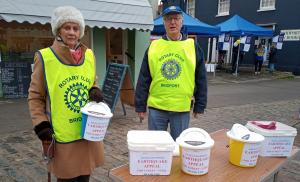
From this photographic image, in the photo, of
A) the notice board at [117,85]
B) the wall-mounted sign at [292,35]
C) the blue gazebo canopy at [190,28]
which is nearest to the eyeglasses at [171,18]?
the notice board at [117,85]

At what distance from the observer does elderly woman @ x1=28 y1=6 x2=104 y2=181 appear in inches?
80.0

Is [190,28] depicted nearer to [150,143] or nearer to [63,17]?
[63,17]

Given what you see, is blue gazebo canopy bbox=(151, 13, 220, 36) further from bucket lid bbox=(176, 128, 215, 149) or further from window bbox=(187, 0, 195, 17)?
window bbox=(187, 0, 195, 17)

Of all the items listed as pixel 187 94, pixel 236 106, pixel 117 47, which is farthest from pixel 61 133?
pixel 117 47

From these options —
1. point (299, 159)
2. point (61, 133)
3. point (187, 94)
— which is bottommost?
point (299, 159)

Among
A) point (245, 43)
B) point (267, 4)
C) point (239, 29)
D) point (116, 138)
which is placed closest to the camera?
point (116, 138)

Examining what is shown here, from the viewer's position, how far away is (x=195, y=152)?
189 cm

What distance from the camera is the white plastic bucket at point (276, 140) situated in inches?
90.8

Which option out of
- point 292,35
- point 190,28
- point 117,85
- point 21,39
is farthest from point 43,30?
point 292,35

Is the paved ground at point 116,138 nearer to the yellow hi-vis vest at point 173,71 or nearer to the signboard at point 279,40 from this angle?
the yellow hi-vis vest at point 173,71

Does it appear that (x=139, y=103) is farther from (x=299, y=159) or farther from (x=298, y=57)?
(x=298, y=57)

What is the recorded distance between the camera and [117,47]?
32.1ft

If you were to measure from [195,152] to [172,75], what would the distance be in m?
1.02

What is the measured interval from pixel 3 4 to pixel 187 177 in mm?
5874
